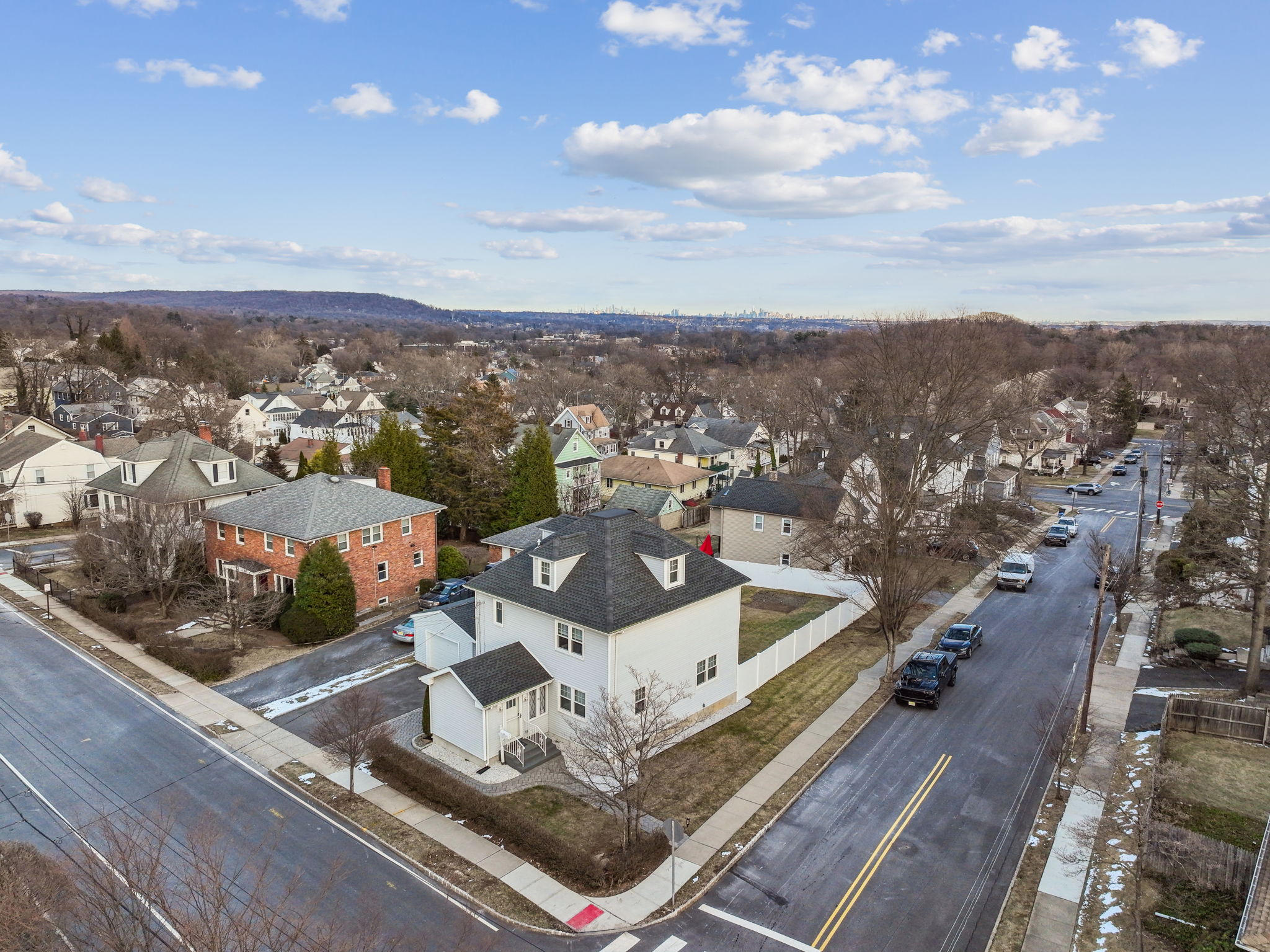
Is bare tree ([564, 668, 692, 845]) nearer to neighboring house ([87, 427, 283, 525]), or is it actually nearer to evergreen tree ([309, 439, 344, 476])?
neighboring house ([87, 427, 283, 525])

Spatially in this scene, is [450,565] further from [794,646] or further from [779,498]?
[794,646]

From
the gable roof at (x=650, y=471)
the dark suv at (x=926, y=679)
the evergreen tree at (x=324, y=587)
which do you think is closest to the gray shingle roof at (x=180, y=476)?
the evergreen tree at (x=324, y=587)

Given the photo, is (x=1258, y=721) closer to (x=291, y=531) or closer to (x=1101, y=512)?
(x=291, y=531)

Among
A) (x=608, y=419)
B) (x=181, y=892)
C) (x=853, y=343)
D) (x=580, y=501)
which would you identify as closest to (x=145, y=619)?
(x=181, y=892)

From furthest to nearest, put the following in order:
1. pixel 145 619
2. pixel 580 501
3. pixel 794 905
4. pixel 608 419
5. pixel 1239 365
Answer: pixel 608 419 < pixel 580 501 < pixel 145 619 < pixel 1239 365 < pixel 794 905

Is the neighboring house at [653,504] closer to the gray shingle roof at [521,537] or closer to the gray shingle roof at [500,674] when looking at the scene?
the gray shingle roof at [521,537]

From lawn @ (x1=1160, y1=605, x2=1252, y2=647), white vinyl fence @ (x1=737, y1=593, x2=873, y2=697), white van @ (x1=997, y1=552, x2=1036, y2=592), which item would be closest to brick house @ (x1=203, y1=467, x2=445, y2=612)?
white vinyl fence @ (x1=737, y1=593, x2=873, y2=697)

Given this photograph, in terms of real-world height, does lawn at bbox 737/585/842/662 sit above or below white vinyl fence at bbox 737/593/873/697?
below
